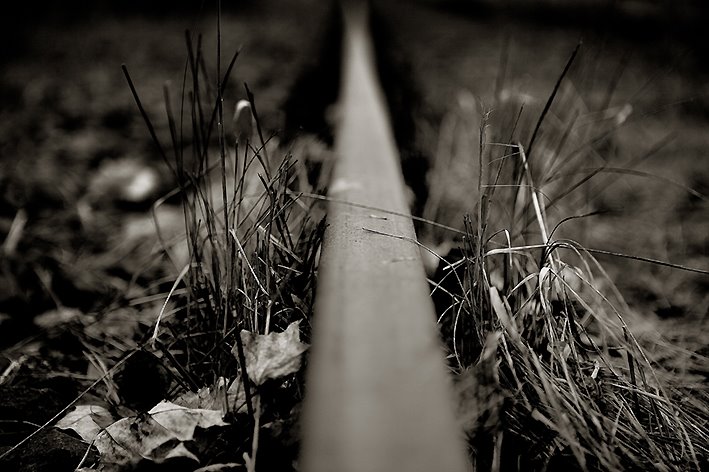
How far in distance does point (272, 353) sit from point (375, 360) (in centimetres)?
21

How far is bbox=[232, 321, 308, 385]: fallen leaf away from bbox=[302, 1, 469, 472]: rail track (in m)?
0.10

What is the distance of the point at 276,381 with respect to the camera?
63 centimetres

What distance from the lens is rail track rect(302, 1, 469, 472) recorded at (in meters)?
0.41

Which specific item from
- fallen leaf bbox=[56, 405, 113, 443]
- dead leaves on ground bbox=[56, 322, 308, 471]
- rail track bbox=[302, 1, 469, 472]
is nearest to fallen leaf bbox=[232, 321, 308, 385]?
dead leaves on ground bbox=[56, 322, 308, 471]

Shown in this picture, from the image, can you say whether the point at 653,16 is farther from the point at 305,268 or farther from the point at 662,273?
the point at 305,268

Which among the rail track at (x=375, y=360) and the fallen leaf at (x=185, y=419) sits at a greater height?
the rail track at (x=375, y=360)

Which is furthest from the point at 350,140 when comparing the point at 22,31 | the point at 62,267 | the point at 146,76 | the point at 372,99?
the point at 22,31

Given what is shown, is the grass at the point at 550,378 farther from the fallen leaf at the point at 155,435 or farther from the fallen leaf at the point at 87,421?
the fallen leaf at the point at 87,421

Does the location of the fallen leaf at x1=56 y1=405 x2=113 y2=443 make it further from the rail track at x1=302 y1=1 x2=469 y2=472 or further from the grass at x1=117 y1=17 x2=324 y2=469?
the rail track at x1=302 y1=1 x2=469 y2=472

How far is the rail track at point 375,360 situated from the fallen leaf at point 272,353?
0.10 metres

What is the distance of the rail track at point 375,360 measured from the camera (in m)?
0.41

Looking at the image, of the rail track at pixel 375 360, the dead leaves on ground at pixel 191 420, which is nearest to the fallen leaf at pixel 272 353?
the dead leaves on ground at pixel 191 420

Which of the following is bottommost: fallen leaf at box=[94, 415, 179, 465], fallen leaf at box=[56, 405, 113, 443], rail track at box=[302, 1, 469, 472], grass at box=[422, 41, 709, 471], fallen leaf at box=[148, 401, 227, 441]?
fallen leaf at box=[56, 405, 113, 443]

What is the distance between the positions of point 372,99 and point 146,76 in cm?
127
